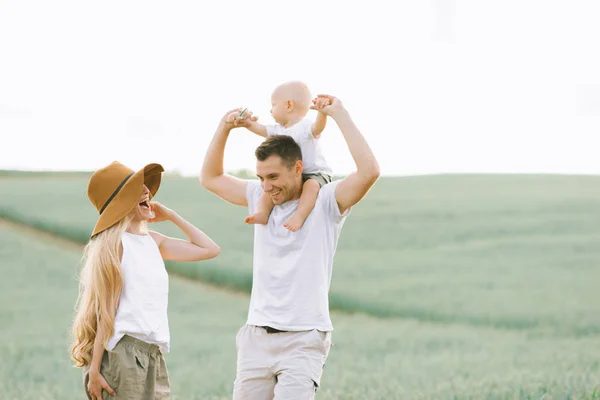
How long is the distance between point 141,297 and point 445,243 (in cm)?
1251

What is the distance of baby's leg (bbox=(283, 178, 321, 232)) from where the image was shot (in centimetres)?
488

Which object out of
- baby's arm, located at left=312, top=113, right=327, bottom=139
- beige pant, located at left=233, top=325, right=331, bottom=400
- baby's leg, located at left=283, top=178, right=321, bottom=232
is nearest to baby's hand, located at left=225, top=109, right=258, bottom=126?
baby's arm, located at left=312, top=113, right=327, bottom=139

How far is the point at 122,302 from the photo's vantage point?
487 cm

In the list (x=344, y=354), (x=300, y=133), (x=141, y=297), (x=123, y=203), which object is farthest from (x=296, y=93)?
(x=344, y=354)

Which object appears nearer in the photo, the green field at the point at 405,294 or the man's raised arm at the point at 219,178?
the man's raised arm at the point at 219,178

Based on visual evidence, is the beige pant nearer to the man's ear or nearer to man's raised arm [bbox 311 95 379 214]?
man's raised arm [bbox 311 95 379 214]

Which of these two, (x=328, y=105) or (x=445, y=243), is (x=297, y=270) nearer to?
(x=328, y=105)

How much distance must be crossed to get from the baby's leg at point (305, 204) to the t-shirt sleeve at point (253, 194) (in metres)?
0.31

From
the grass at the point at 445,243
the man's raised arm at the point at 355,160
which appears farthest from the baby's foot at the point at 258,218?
the grass at the point at 445,243

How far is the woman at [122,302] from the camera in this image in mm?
4789

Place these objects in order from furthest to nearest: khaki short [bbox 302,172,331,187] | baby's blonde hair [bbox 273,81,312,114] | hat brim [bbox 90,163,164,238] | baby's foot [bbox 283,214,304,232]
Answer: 1. baby's blonde hair [bbox 273,81,312,114]
2. khaki short [bbox 302,172,331,187]
3. hat brim [bbox 90,163,164,238]
4. baby's foot [bbox 283,214,304,232]

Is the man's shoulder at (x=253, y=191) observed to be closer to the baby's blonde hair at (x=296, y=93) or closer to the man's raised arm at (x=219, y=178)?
the man's raised arm at (x=219, y=178)

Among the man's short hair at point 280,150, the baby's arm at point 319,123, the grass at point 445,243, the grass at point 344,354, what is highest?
the baby's arm at point 319,123

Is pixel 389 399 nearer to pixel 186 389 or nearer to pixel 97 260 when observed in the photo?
pixel 186 389
